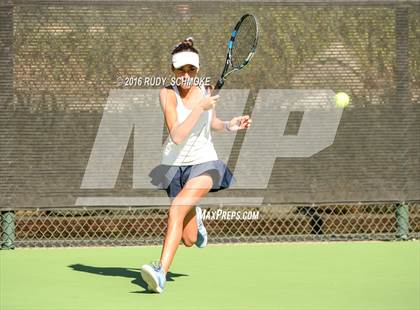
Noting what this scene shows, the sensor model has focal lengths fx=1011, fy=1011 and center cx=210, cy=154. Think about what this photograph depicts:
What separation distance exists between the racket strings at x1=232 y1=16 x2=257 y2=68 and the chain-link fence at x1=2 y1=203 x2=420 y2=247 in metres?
1.90

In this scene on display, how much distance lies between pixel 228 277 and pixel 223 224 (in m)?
2.08

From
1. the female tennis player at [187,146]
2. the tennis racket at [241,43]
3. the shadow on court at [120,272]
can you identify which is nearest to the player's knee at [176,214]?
the female tennis player at [187,146]

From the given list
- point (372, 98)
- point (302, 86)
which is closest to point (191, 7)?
point (302, 86)

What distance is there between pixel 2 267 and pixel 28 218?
121 cm

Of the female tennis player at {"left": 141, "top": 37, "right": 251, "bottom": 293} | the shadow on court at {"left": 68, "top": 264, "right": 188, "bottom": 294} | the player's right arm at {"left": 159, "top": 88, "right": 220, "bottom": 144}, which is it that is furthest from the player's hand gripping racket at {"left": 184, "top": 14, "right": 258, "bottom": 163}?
the shadow on court at {"left": 68, "top": 264, "right": 188, "bottom": 294}

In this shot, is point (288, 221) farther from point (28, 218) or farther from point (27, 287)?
point (27, 287)

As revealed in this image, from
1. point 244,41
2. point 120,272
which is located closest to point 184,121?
point 244,41

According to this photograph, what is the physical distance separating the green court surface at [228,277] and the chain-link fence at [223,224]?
0.40 feet

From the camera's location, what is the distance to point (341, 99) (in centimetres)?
894

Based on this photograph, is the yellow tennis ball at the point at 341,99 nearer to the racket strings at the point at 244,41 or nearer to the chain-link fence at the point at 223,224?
the chain-link fence at the point at 223,224

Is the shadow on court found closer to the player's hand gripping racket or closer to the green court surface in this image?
the green court surface

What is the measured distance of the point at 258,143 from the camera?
29.2 feet

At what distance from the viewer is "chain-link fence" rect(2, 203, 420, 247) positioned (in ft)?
29.1

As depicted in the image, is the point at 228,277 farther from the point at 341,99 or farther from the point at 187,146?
the point at 341,99
